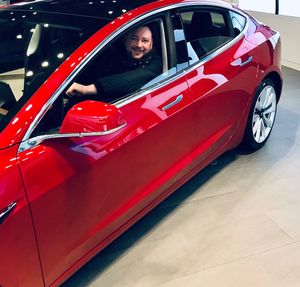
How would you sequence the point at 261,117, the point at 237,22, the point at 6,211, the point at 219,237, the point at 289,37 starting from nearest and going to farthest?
1. the point at 6,211
2. the point at 219,237
3. the point at 237,22
4. the point at 261,117
5. the point at 289,37

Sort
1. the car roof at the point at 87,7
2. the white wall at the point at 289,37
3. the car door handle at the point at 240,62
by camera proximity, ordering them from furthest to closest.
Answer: the white wall at the point at 289,37 → the car door handle at the point at 240,62 → the car roof at the point at 87,7

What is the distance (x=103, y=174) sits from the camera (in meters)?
1.85

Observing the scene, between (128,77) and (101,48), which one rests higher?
(101,48)

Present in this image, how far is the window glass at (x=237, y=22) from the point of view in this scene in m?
2.80

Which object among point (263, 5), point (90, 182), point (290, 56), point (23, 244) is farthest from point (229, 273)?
point (263, 5)

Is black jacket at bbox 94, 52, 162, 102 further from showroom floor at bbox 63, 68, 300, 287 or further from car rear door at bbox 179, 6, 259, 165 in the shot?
showroom floor at bbox 63, 68, 300, 287

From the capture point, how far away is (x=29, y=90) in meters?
1.71

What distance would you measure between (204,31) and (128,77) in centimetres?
74

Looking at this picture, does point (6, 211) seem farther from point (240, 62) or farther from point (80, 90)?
point (240, 62)

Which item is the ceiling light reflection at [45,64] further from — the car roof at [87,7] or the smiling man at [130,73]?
the car roof at [87,7]

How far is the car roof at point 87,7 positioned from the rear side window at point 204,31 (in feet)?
0.61

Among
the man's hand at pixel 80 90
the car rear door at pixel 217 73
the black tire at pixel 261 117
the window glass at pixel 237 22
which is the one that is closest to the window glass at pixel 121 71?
the man's hand at pixel 80 90

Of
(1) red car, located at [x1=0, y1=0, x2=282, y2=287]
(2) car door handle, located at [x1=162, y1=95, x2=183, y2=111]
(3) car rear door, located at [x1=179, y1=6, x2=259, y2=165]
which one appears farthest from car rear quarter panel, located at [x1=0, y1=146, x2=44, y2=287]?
(3) car rear door, located at [x1=179, y1=6, x2=259, y2=165]

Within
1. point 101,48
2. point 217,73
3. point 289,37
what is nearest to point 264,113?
point 217,73
